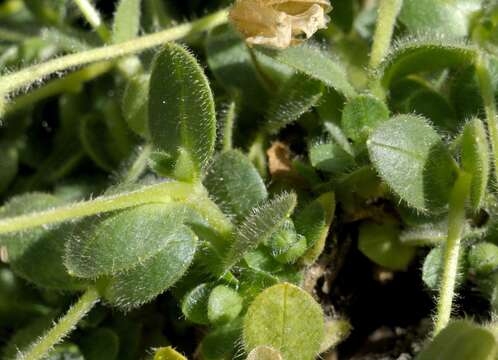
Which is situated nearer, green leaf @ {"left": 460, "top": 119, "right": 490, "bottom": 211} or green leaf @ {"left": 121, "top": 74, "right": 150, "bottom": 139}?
green leaf @ {"left": 460, "top": 119, "right": 490, "bottom": 211}

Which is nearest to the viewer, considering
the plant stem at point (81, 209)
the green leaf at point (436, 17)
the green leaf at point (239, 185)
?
the plant stem at point (81, 209)

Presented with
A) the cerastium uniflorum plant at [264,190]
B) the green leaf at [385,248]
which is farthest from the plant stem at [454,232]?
the green leaf at [385,248]

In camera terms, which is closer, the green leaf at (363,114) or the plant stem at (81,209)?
the plant stem at (81,209)

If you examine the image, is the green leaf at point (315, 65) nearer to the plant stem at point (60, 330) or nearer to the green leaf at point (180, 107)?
the green leaf at point (180, 107)

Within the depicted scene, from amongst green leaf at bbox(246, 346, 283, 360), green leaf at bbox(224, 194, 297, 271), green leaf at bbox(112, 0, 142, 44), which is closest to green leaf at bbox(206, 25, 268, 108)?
green leaf at bbox(112, 0, 142, 44)

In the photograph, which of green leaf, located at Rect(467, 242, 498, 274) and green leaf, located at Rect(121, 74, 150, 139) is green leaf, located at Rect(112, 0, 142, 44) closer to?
green leaf, located at Rect(121, 74, 150, 139)

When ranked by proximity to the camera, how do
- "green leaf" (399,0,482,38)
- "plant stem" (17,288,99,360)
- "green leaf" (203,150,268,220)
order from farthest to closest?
"green leaf" (399,0,482,38), "green leaf" (203,150,268,220), "plant stem" (17,288,99,360)

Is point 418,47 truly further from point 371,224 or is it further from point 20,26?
point 20,26
